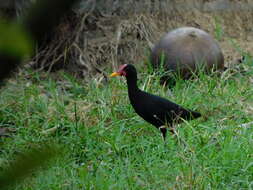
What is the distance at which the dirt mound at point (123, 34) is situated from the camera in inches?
302

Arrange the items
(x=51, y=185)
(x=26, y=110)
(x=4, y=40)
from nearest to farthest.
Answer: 1. (x=4, y=40)
2. (x=51, y=185)
3. (x=26, y=110)

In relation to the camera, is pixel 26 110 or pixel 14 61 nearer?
pixel 14 61

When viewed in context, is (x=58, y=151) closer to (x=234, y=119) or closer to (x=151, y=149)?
(x=151, y=149)

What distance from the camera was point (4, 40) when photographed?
29.5 inches

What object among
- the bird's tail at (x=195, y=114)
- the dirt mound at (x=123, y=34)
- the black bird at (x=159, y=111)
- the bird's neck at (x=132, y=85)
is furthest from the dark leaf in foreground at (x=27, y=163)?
the dirt mound at (x=123, y=34)

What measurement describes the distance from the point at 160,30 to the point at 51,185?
4.62 m

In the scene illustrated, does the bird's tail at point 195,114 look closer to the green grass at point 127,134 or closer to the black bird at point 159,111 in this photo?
the black bird at point 159,111

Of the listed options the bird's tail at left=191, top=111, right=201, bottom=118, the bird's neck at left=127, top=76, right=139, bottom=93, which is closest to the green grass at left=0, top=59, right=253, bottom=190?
the bird's tail at left=191, top=111, right=201, bottom=118

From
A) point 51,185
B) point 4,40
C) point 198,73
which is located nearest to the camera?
point 4,40

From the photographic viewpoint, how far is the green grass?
3.95 m

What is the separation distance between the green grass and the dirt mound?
1.62 feet

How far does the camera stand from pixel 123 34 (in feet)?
25.5

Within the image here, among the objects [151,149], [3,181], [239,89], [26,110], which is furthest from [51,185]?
[3,181]

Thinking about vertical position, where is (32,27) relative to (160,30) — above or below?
above
